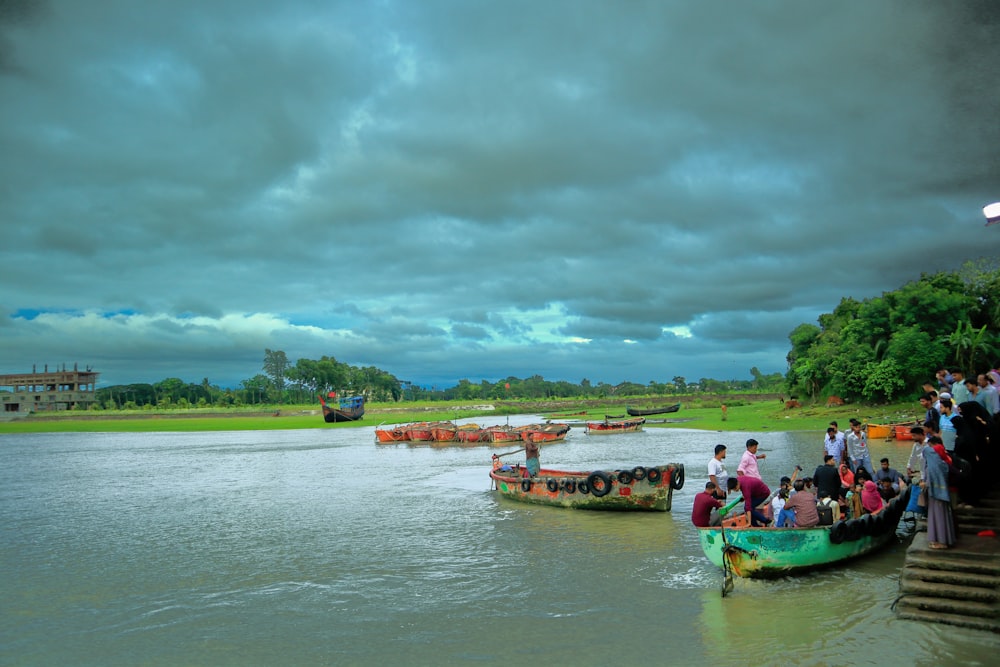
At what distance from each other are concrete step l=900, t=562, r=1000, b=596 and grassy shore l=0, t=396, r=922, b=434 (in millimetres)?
31044

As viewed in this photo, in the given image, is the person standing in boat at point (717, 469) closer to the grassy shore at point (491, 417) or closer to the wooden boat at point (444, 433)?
the grassy shore at point (491, 417)

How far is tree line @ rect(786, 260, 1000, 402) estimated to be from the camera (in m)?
46.5

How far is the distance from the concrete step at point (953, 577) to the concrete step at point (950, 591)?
0.03 metres

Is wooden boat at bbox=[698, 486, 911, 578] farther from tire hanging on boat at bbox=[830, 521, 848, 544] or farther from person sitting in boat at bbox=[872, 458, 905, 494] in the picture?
person sitting in boat at bbox=[872, 458, 905, 494]

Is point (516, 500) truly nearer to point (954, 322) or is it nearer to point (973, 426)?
point (973, 426)

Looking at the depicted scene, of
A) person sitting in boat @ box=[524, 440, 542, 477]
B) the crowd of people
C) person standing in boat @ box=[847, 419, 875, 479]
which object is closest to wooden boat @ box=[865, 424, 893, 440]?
person sitting in boat @ box=[524, 440, 542, 477]

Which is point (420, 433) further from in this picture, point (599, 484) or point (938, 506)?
point (938, 506)

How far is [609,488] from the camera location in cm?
1917

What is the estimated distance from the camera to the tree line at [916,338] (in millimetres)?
46500

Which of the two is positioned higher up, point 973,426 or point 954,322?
point 954,322

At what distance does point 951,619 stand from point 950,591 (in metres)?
0.36

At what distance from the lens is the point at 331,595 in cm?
1252

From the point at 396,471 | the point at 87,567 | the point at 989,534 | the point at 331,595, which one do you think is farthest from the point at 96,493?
the point at 989,534

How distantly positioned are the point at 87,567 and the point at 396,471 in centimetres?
1855
